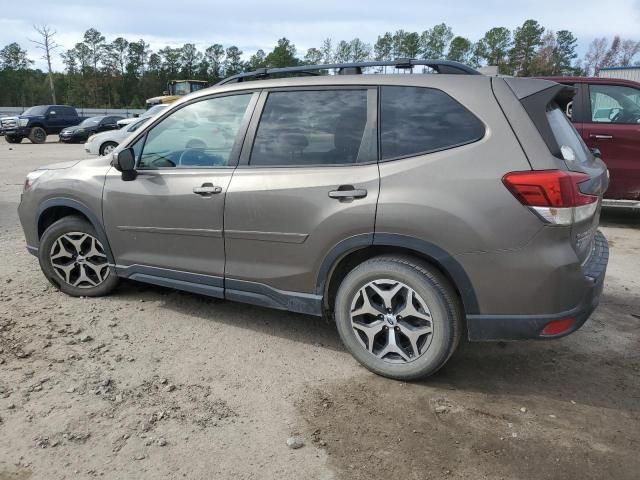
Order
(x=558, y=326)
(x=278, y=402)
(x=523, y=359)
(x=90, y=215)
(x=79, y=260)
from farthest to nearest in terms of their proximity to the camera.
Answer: (x=79, y=260)
(x=90, y=215)
(x=523, y=359)
(x=278, y=402)
(x=558, y=326)

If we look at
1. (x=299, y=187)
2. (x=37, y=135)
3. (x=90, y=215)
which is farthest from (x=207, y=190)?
(x=37, y=135)

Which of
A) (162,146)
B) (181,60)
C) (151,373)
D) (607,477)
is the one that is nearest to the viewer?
(607,477)

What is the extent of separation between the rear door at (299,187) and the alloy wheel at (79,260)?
54.4 inches

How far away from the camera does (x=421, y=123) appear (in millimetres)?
3109

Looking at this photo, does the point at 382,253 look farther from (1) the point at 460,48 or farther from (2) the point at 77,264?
(1) the point at 460,48

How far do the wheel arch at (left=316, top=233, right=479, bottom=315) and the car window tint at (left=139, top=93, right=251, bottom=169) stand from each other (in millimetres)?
1069

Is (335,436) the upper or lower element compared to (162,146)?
lower

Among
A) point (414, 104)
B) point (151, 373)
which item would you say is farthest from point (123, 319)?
point (414, 104)

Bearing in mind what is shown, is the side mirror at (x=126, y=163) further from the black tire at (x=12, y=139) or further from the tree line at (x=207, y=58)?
the tree line at (x=207, y=58)

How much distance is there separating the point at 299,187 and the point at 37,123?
1046 inches

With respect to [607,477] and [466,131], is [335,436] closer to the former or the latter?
[607,477]

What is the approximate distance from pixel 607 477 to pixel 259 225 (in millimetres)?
2305

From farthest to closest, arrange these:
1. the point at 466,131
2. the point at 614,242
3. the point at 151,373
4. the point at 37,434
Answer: the point at 614,242
the point at 151,373
the point at 466,131
the point at 37,434

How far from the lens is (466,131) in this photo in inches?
117
